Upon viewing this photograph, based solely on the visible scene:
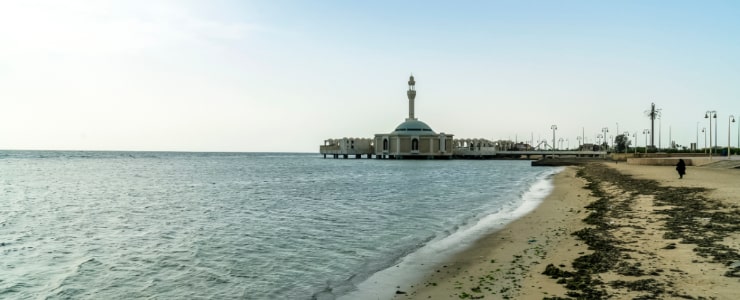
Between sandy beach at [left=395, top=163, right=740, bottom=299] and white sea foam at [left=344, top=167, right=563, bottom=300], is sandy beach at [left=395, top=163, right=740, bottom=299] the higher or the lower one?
the higher one

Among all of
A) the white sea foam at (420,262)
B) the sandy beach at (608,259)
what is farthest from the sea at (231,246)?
the sandy beach at (608,259)

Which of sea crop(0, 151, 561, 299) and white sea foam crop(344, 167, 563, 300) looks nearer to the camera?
white sea foam crop(344, 167, 563, 300)

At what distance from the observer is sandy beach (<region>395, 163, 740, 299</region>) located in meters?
9.53

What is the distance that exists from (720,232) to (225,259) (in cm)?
1317

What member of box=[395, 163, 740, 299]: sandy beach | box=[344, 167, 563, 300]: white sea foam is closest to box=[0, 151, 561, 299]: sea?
box=[344, 167, 563, 300]: white sea foam

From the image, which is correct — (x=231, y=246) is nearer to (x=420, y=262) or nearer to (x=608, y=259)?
(x=420, y=262)

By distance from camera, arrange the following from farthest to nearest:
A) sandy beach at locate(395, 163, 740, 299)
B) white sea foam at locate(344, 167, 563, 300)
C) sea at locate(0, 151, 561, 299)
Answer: sea at locate(0, 151, 561, 299) → white sea foam at locate(344, 167, 563, 300) → sandy beach at locate(395, 163, 740, 299)

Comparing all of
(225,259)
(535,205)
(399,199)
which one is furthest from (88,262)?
(399,199)

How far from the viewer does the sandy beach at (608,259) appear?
9531mm

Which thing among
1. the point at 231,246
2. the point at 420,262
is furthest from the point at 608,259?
the point at 231,246

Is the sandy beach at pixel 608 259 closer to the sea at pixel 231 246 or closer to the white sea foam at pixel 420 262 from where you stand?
the white sea foam at pixel 420 262

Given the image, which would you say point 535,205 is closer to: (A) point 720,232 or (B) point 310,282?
(A) point 720,232

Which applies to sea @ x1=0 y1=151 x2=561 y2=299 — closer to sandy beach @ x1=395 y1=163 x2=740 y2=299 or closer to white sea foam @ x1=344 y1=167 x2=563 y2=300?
white sea foam @ x1=344 y1=167 x2=563 y2=300

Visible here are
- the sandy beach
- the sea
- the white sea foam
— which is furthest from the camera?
the sea
